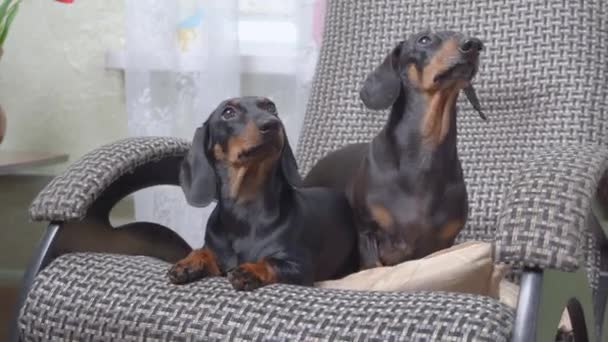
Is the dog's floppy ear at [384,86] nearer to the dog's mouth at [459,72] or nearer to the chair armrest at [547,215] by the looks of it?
the dog's mouth at [459,72]

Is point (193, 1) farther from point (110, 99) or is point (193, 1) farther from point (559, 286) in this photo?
point (559, 286)

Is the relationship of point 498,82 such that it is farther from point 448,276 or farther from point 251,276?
point 251,276

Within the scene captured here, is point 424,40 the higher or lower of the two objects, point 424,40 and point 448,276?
the higher

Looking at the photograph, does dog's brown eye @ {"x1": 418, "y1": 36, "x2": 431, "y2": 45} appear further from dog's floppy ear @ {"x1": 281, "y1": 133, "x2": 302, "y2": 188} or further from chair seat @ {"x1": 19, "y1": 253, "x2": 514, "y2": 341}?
chair seat @ {"x1": 19, "y1": 253, "x2": 514, "y2": 341}

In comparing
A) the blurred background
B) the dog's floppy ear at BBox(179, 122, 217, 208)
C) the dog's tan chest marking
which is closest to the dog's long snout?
the dog's tan chest marking

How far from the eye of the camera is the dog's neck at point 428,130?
4.10 ft

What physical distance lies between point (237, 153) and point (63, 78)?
42.7 inches

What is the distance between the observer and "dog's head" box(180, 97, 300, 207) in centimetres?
113

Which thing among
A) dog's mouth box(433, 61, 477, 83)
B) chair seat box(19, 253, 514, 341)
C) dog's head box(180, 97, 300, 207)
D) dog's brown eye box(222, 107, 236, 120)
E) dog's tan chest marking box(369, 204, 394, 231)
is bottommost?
chair seat box(19, 253, 514, 341)

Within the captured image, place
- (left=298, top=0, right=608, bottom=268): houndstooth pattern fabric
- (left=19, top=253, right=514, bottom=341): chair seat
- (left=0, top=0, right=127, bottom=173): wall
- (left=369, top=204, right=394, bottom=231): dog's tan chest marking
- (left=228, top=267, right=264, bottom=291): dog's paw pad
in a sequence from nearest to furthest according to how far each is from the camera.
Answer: (left=19, top=253, right=514, bottom=341): chair seat < (left=228, top=267, right=264, bottom=291): dog's paw pad < (left=369, top=204, right=394, bottom=231): dog's tan chest marking < (left=298, top=0, right=608, bottom=268): houndstooth pattern fabric < (left=0, top=0, right=127, bottom=173): wall

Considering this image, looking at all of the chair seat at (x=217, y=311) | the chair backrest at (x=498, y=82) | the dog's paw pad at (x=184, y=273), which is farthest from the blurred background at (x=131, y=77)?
the dog's paw pad at (x=184, y=273)

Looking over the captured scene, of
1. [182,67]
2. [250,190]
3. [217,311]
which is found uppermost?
[182,67]

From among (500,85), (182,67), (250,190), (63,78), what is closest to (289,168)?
(250,190)

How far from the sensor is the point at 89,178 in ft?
4.19
